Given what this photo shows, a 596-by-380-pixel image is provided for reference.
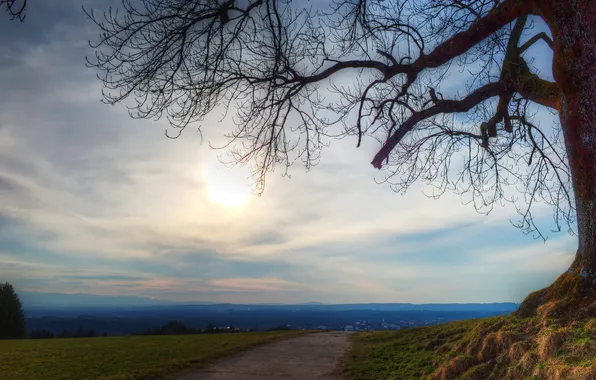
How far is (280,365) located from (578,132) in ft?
26.8

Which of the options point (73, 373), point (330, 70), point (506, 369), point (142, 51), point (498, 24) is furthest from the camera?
point (73, 373)

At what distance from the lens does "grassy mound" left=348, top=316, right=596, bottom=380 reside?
501cm

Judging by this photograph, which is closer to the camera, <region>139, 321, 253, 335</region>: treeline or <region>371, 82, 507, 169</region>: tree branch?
<region>371, 82, 507, 169</region>: tree branch

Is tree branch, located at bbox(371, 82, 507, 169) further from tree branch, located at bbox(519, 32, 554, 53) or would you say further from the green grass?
the green grass

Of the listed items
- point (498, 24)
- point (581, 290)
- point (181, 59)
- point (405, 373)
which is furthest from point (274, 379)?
point (498, 24)

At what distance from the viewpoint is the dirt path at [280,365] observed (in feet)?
28.8

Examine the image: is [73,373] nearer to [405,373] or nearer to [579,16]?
[405,373]

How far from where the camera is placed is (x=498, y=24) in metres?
8.18

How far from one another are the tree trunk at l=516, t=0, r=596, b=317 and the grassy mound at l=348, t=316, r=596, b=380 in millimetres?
732

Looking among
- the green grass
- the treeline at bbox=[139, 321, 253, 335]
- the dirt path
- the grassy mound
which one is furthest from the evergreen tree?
the grassy mound

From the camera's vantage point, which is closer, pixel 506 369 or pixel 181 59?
pixel 506 369

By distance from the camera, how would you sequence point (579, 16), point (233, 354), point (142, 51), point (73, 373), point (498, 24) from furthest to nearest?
1. point (233, 354)
2. point (73, 373)
3. point (498, 24)
4. point (579, 16)
5. point (142, 51)

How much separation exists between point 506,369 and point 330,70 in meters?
6.39

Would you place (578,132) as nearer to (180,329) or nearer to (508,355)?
(508,355)
